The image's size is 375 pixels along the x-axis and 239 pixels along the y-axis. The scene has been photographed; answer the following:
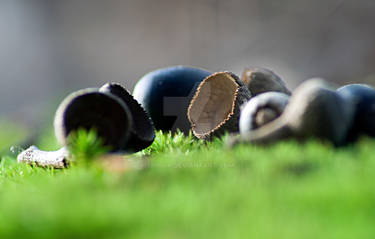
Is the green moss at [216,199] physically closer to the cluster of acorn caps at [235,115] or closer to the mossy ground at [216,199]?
the mossy ground at [216,199]

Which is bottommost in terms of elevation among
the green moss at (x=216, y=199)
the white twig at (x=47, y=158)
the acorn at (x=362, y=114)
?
the white twig at (x=47, y=158)

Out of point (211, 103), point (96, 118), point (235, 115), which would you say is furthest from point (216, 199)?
point (211, 103)

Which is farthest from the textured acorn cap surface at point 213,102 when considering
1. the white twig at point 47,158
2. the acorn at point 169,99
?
the white twig at point 47,158

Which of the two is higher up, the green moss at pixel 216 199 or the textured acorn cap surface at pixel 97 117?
the textured acorn cap surface at pixel 97 117

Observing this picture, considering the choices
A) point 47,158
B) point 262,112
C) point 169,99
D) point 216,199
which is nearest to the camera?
point 216,199

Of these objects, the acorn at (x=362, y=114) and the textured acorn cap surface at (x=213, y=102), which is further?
the textured acorn cap surface at (x=213, y=102)

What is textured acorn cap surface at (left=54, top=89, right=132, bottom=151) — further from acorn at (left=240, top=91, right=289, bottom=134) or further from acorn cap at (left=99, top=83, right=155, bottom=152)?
acorn at (left=240, top=91, right=289, bottom=134)

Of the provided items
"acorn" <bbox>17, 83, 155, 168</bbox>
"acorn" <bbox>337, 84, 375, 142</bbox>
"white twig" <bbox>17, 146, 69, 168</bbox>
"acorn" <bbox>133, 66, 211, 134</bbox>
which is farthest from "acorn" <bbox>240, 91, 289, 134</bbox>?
"acorn" <bbox>133, 66, 211, 134</bbox>

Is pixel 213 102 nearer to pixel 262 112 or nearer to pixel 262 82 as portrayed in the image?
pixel 262 82
